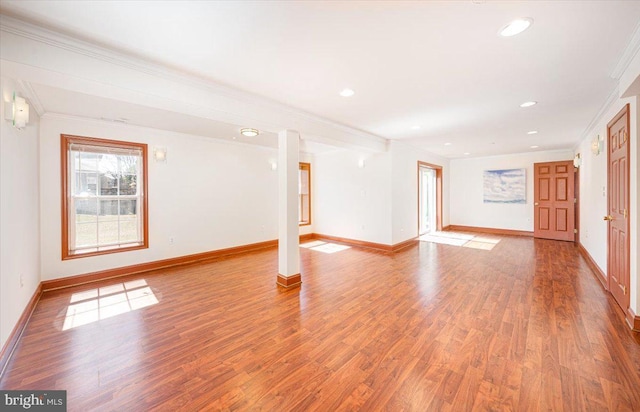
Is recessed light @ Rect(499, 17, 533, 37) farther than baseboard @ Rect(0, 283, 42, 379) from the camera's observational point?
No

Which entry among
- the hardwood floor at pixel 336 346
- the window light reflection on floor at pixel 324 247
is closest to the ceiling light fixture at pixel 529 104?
the hardwood floor at pixel 336 346

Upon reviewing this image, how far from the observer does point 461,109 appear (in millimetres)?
3674

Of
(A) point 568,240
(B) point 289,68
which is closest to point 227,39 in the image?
(B) point 289,68

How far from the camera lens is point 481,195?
8305mm

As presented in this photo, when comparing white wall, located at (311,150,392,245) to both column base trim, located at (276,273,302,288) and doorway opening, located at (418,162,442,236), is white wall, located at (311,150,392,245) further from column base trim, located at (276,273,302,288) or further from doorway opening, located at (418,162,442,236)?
doorway opening, located at (418,162,442,236)

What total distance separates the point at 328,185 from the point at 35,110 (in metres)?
5.45

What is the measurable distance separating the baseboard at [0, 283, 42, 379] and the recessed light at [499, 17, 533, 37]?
450cm

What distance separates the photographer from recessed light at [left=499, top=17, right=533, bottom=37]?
1809 mm

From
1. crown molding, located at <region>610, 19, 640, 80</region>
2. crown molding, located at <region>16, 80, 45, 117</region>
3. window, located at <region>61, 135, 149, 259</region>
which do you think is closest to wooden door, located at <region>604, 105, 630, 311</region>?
crown molding, located at <region>610, 19, 640, 80</region>

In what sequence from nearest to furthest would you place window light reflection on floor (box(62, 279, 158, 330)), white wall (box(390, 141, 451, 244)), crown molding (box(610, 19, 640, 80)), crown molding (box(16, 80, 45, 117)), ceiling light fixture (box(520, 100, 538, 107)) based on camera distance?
1. crown molding (box(610, 19, 640, 80))
2. crown molding (box(16, 80, 45, 117))
3. window light reflection on floor (box(62, 279, 158, 330))
4. ceiling light fixture (box(520, 100, 538, 107))
5. white wall (box(390, 141, 451, 244))

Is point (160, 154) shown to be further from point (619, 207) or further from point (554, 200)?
point (554, 200)

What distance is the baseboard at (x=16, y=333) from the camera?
203 cm

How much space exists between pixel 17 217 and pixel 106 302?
1.32 metres

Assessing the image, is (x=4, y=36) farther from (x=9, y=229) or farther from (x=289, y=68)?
(x=289, y=68)
